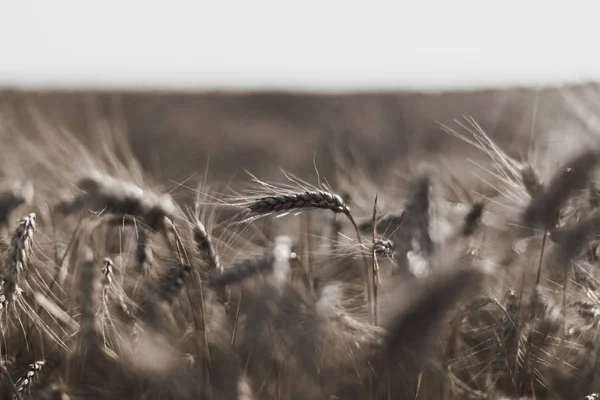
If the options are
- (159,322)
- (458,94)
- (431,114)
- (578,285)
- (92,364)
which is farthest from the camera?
(458,94)

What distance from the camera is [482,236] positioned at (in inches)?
87.7

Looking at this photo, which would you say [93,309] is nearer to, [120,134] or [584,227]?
[120,134]

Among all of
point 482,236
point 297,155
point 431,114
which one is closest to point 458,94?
point 431,114

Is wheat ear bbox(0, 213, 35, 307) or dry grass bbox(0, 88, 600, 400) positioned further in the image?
wheat ear bbox(0, 213, 35, 307)

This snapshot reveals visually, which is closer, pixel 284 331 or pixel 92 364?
pixel 284 331

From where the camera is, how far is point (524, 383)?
189 cm

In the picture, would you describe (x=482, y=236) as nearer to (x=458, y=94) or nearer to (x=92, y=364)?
(x=92, y=364)

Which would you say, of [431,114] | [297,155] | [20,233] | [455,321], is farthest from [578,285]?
[431,114]

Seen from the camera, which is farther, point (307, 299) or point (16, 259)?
point (16, 259)

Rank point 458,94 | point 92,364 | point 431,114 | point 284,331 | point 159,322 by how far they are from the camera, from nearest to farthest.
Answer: point 284,331, point 159,322, point 92,364, point 431,114, point 458,94

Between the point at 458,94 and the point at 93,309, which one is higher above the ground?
the point at 458,94

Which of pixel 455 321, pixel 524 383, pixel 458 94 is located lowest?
pixel 524 383

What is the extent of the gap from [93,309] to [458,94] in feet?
54.6

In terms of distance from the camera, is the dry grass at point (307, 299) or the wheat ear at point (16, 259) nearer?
the dry grass at point (307, 299)
